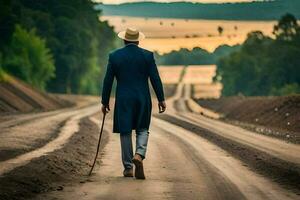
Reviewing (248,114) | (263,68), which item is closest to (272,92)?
(263,68)

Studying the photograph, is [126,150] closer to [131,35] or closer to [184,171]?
[184,171]

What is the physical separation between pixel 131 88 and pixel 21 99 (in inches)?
2195

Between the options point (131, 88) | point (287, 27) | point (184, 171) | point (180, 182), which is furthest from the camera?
point (287, 27)

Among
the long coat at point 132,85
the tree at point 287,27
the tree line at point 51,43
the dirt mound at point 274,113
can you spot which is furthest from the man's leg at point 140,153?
the tree at point 287,27

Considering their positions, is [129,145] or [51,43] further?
[51,43]

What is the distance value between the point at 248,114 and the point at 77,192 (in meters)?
50.6

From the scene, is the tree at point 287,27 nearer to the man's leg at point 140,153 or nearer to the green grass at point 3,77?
the green grass at point 3,77

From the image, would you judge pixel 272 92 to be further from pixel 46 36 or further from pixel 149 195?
pixel 149 195

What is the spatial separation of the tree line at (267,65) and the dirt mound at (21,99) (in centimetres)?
3379

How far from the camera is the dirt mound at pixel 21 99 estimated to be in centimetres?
6192

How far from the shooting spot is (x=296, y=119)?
1828 inches

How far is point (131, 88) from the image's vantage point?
45.0ft

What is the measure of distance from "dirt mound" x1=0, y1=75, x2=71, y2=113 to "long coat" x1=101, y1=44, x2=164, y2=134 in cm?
4364

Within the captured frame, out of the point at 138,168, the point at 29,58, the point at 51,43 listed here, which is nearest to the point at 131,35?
the point at 138,168
